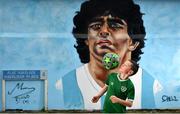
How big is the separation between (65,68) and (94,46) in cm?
103

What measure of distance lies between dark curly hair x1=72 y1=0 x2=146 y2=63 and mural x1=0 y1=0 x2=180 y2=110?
0.14 metres

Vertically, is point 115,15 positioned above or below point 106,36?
above

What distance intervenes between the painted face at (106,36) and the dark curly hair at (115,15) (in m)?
0.13

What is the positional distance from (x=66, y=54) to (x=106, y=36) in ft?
4.07

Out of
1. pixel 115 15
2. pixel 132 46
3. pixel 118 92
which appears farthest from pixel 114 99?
pixel 115 15

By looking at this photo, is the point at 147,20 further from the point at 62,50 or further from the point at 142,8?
the point at 62,50

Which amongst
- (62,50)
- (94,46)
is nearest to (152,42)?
(94,46)

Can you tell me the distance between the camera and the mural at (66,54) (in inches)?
500

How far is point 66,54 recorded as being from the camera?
1277 centimetres
